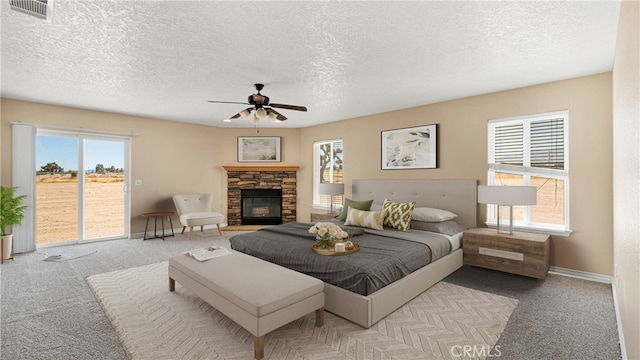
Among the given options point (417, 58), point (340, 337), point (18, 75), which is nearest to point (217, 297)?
point (340, 337)

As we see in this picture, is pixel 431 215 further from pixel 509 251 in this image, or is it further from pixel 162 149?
pixel 162 149

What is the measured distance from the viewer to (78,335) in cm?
225

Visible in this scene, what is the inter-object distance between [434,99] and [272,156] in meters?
4.01

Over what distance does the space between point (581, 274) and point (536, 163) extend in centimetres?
144

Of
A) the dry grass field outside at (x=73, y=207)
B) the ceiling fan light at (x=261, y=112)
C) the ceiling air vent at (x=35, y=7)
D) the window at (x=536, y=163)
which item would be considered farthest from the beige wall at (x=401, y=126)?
the ceiling air vent at (x=35, y=7)

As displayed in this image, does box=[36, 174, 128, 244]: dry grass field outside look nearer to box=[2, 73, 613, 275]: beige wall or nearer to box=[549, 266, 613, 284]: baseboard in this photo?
box=[2, 73, 613, 275]: beige wall

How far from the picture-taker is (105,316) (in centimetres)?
257

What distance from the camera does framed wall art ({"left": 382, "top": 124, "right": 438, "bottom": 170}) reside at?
475cm

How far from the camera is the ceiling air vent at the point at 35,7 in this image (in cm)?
189

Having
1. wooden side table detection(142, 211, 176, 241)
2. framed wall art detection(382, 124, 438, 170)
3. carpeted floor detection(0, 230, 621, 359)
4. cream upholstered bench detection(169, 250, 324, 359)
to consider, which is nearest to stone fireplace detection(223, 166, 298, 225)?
wooden side table detection(142, 211, 176, 241)

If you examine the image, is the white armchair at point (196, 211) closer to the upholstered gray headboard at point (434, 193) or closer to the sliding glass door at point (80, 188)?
the sliding glass door at point (80, 188)

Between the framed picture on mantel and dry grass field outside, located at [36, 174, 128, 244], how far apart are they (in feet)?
8.39

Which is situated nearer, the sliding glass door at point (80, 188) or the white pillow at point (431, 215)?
the white pillow at point (431, 215)

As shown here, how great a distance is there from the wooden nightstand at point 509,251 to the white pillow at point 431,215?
381mm
